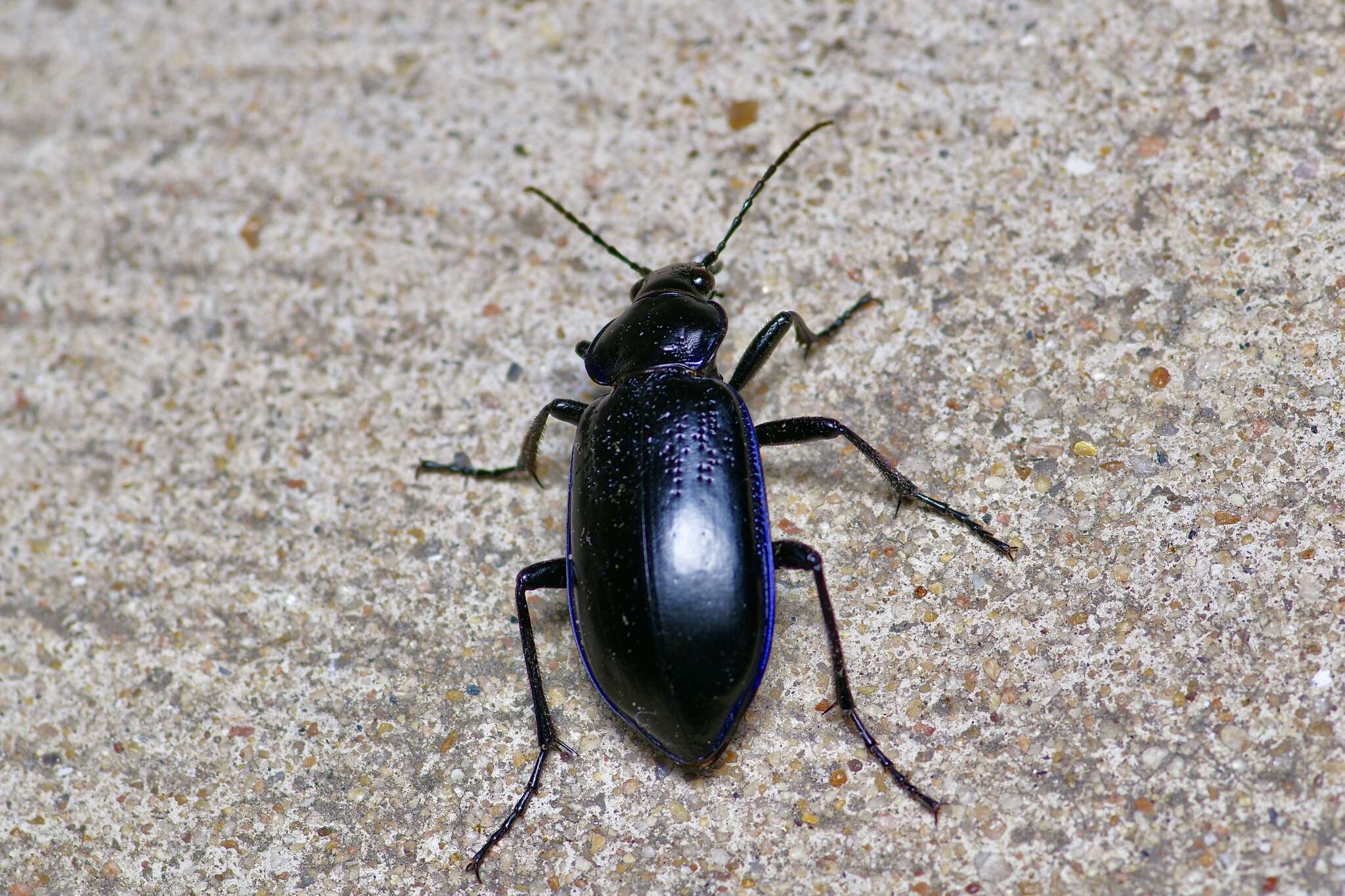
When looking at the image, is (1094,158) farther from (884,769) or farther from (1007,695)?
(884,769)

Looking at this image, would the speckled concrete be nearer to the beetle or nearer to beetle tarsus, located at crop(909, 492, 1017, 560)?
beetle tarsus, located at crop(909, 492, 1017, 560)

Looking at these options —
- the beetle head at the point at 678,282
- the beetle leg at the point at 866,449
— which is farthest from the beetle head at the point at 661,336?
the beetle leg at the point at 866,449

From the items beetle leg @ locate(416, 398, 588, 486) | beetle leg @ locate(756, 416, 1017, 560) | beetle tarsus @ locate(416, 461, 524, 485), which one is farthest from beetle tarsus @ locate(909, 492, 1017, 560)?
beetle tarsus @ locate(416, 461, 524, 485)

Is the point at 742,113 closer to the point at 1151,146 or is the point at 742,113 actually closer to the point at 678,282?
the point at 678,282

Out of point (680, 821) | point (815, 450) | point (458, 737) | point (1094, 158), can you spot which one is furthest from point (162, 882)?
point (1094, 158)

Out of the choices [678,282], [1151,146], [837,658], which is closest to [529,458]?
[678,282]

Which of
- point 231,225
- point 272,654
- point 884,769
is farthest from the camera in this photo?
point 231,225
